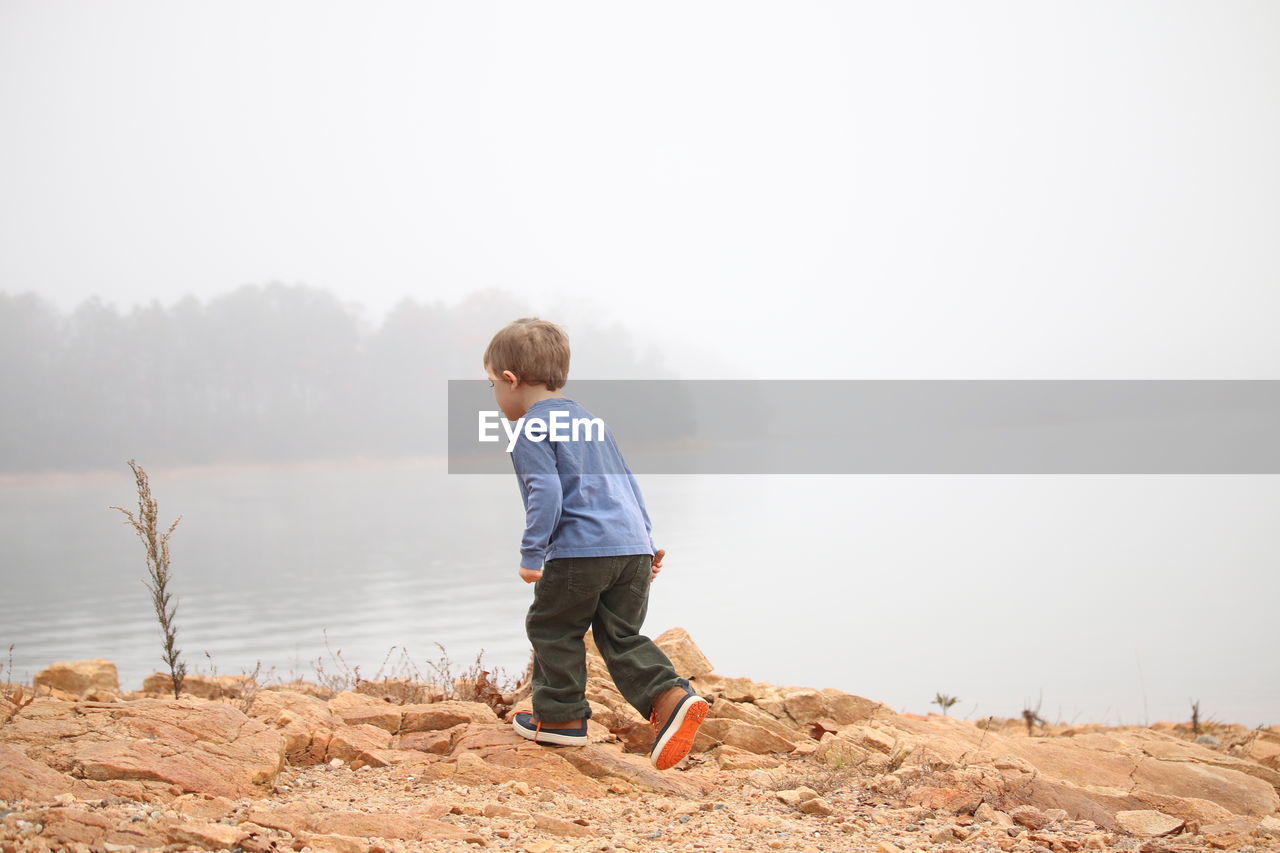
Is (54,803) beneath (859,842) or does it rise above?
above

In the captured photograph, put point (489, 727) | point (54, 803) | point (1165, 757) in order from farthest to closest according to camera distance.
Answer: point (1165, 757)
point (489, 727)
point (54, 803)

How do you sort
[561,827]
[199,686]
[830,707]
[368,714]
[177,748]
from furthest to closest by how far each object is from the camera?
[199,686], [830,707], [368,714], [177,748], [561,827]

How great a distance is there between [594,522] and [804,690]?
1.85 meters

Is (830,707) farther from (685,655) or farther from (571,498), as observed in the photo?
(571,498)

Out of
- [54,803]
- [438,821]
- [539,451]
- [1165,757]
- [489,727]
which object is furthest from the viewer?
[1165,757]

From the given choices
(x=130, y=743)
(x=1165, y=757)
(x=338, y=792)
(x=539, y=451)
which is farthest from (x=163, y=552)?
(x=1165, y=757)

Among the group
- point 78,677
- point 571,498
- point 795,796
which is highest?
point 571,498

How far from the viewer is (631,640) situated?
3.90 meters

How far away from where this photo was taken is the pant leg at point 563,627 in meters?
3.79

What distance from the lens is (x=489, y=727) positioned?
4266 millimetres

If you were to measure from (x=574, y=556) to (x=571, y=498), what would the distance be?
0.73 ft

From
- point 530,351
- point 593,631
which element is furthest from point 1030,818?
point 530,351

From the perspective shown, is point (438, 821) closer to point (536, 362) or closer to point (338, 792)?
point (338, 792)

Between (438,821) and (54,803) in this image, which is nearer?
(54,803)
